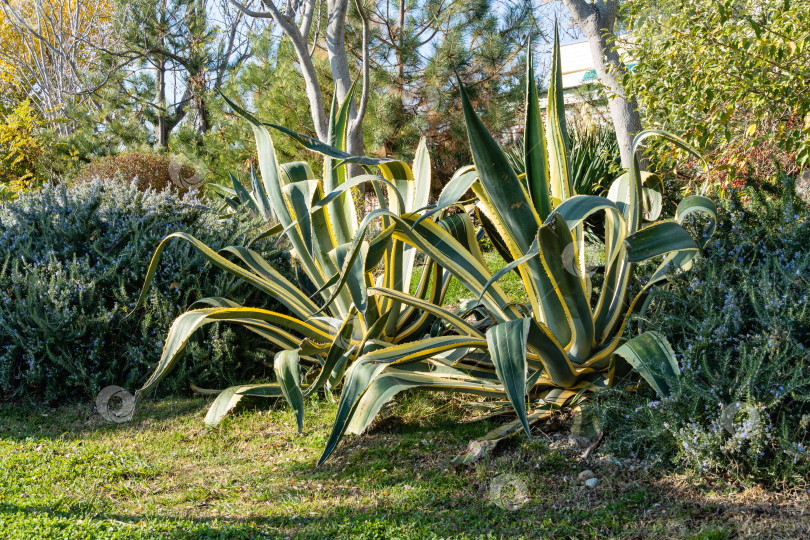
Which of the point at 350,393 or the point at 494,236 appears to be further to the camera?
the point at 494,236

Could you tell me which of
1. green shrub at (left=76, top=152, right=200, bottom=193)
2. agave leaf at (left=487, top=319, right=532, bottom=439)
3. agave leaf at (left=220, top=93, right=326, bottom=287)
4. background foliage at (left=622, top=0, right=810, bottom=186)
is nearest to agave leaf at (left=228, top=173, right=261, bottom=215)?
agave leaf at (left=220, top=93, right=326, bottom=287)

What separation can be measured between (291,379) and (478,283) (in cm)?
92

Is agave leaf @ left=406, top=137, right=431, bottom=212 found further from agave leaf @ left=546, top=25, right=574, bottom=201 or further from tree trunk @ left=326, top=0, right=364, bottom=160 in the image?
tree trunk @ left=326, top=0, right=364, bottom=160

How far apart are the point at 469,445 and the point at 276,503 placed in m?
0.81

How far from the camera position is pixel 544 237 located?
2.38 meters

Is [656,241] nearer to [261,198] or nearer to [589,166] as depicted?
[261,198]

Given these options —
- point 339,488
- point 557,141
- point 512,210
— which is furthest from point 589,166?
point 339,488

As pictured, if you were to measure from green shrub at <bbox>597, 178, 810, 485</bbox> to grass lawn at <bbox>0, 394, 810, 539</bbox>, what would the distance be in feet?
0.33

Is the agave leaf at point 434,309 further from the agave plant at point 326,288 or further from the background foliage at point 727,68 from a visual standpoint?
the background foliage at point 727,68

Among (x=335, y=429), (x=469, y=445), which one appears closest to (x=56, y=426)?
(x=335, y=429)

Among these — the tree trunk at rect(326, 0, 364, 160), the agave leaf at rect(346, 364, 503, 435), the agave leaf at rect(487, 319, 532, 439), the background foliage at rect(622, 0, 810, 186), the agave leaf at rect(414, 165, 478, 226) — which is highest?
the tree trunk at rect(326, 0, 364, 160)

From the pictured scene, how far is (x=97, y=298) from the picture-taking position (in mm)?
4043

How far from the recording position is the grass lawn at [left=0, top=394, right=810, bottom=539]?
2.01 metres

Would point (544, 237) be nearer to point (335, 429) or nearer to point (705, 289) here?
point (705, 289)
